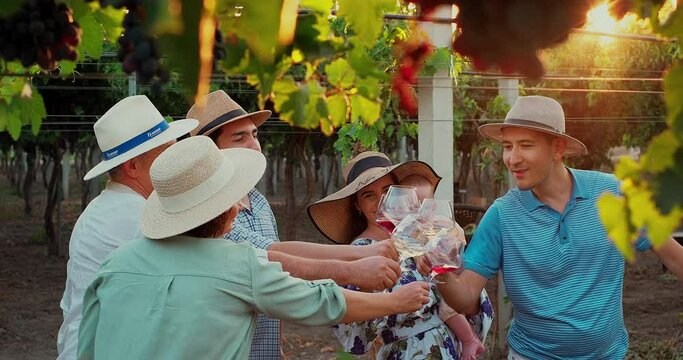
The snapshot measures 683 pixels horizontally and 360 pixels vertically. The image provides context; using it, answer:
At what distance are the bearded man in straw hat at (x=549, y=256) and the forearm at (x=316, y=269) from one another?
1.81 feet

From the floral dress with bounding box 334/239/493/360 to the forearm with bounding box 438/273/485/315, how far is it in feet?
0.69

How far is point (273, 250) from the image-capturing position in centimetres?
346

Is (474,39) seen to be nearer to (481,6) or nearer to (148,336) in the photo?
(481,6)

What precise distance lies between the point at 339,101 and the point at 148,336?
1.58 m

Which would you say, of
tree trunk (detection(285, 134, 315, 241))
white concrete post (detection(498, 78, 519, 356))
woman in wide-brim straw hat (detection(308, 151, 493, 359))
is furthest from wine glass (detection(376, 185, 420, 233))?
tree trunk (detection(285, 134, 315, 241))

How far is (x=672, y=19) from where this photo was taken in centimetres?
114

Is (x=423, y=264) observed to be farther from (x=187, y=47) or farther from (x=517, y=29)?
(x=187, y=47)

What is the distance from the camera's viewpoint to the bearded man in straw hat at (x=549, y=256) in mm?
3670

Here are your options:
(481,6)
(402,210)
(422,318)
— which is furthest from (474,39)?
(422,318)

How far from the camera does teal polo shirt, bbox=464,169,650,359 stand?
3666 mm

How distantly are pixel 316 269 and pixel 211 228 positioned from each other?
0.49 meters

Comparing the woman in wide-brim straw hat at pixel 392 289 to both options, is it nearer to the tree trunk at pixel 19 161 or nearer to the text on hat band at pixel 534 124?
the text on hat band at pixel 534 124

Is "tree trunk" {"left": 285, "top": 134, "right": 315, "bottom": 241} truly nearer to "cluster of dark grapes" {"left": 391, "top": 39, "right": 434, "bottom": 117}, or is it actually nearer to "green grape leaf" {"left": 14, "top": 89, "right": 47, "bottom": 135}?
"green grape leaf" {"left": 14, "top": 89, "right": 47, "bottom": 135}

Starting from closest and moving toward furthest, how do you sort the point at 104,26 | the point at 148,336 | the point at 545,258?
the point at 104,26
the point at 148,336
the point at 545,258
